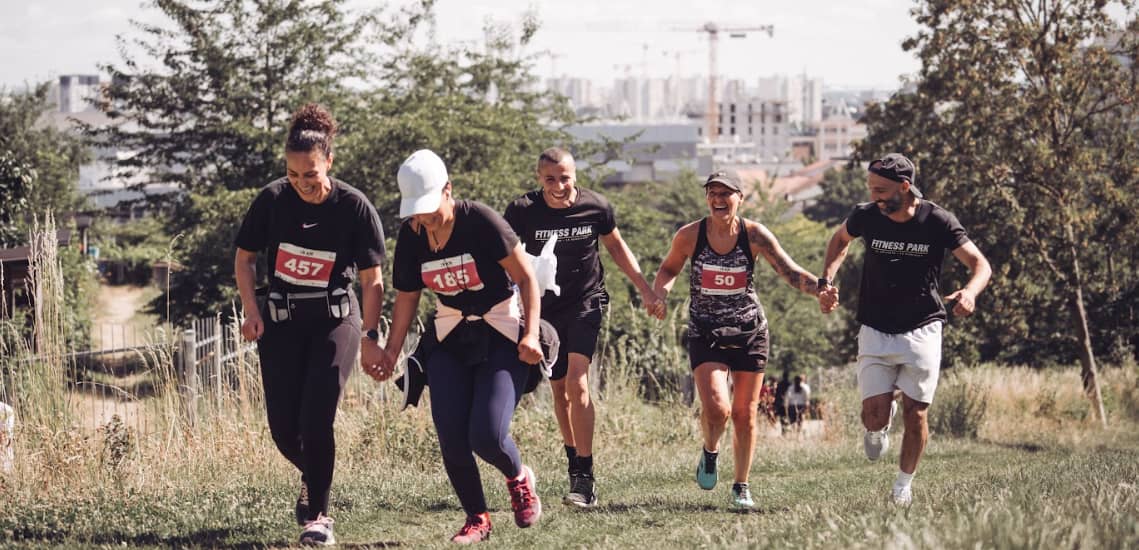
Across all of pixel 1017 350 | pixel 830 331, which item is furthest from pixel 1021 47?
pixel 830 331

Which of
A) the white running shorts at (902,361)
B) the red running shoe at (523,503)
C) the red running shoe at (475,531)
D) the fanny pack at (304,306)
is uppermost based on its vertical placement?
the fanny pack at (304,306)

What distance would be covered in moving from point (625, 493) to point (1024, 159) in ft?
44.4

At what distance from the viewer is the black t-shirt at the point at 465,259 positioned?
5.94 m

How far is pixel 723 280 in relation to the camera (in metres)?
7.39

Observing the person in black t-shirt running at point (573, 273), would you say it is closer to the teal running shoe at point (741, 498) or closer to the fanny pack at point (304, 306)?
the teal running shoe at point (741, 498)

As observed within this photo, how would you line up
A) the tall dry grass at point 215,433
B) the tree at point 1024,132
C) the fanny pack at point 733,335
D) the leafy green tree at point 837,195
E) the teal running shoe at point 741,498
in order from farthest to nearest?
the leafy green tree at point 837,195 → the tree at point 1024,132 → the tall dry grass at point 215,433 → the teal running shoe at point 741,498 → the fanny pack at point 733,335

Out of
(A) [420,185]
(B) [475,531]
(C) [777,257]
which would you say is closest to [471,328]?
(A) [420,185]

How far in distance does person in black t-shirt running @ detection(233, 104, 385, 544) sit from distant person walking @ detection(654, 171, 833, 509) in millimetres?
2101

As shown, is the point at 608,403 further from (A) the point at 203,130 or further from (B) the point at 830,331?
(B) the point at 830,331

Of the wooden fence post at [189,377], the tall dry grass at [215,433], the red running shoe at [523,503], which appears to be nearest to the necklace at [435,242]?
the red running shoe at [523,503]

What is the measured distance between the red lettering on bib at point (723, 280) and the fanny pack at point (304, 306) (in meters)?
2.26

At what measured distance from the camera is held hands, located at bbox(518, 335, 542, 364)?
5.88 metres

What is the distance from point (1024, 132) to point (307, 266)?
16.0 meters

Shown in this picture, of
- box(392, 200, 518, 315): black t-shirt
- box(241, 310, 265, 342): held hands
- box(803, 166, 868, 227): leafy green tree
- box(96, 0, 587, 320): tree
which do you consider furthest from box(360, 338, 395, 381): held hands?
box(803, 166, 868, 227): leafy green tree
